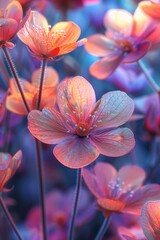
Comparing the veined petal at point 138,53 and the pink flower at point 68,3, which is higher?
the veined petal at point 138,53

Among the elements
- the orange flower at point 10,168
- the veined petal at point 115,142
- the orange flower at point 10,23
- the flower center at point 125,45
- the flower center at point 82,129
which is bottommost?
the flower center at point 125,45

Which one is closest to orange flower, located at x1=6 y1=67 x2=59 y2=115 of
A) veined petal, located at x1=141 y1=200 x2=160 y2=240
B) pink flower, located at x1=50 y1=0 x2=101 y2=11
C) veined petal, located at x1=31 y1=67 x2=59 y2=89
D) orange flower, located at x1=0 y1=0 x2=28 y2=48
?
veined petal, located at x1=31 y1=67 x2=59 y2=89

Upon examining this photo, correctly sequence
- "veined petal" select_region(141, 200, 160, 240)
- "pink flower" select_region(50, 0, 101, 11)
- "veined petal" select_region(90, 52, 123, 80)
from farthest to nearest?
1. "pink flower" select_region(50, 0, 101, 11)
2. "veined petal" select_region(90, 52, 123, 80)
3. "veined petal" select_region(141, 200, 160, 240)

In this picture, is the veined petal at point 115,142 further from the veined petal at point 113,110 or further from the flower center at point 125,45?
the flower center at point 125,45

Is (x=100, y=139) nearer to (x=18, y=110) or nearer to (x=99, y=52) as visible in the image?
(x=18, y=110)

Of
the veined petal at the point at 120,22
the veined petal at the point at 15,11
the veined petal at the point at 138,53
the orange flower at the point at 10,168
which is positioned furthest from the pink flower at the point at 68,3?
the orange flower at the point at 10,168

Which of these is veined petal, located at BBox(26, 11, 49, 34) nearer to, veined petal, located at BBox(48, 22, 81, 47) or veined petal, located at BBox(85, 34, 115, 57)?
veined petal, located at BBox(48, 22, 81, 47)

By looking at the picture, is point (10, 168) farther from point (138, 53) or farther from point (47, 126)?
point (138, 53)
